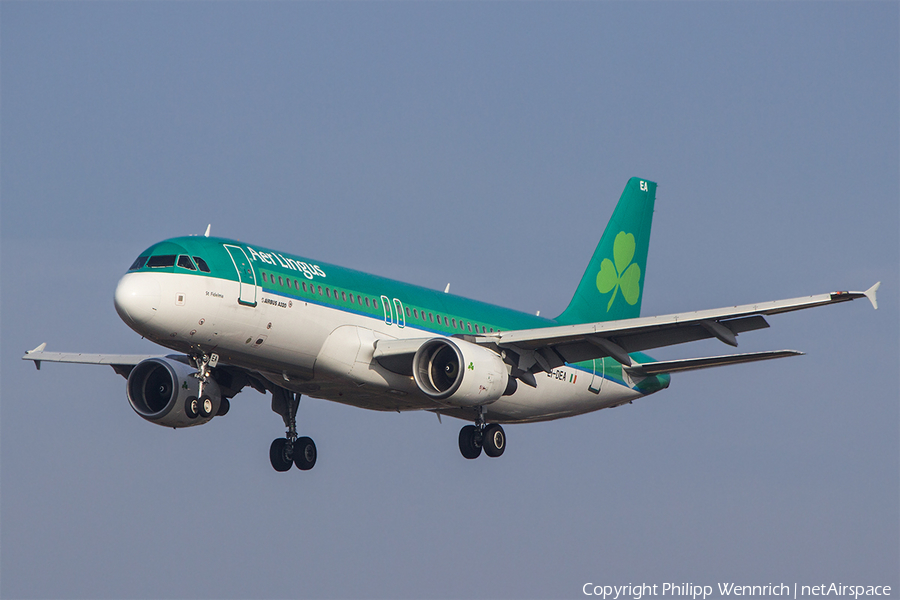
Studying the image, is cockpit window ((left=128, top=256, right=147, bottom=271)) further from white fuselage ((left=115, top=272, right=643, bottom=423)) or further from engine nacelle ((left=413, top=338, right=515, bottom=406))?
engine nacelle ((left=413, top=338, right=515, bottom=406))

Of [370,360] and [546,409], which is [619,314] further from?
[370,360]

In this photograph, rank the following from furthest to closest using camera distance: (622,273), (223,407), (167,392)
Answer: (622,273) < (223,407) < (167,392)

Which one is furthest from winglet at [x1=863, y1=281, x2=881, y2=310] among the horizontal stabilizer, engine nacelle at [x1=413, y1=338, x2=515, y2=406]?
engine nacelle at [x1=413, y1=338, x2=515, y2=406]

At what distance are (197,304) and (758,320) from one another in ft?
47.1

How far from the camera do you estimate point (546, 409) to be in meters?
38.7

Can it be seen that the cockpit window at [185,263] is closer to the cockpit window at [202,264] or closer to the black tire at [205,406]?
the cockpit window at [202,264]

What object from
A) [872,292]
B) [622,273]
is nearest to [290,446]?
[622,273]

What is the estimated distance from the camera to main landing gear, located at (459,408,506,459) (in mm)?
36531

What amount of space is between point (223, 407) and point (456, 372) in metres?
7.51

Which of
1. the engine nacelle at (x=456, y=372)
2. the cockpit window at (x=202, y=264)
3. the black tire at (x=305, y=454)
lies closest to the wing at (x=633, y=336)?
the engine nacelle at (x=456, y=372)

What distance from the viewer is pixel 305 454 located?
37312 millimetres

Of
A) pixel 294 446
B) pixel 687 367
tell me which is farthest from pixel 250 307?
pixel 687 367

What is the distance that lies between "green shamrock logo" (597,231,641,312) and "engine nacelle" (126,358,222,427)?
16.2m

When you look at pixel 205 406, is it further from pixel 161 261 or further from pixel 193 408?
pixel 161 261
